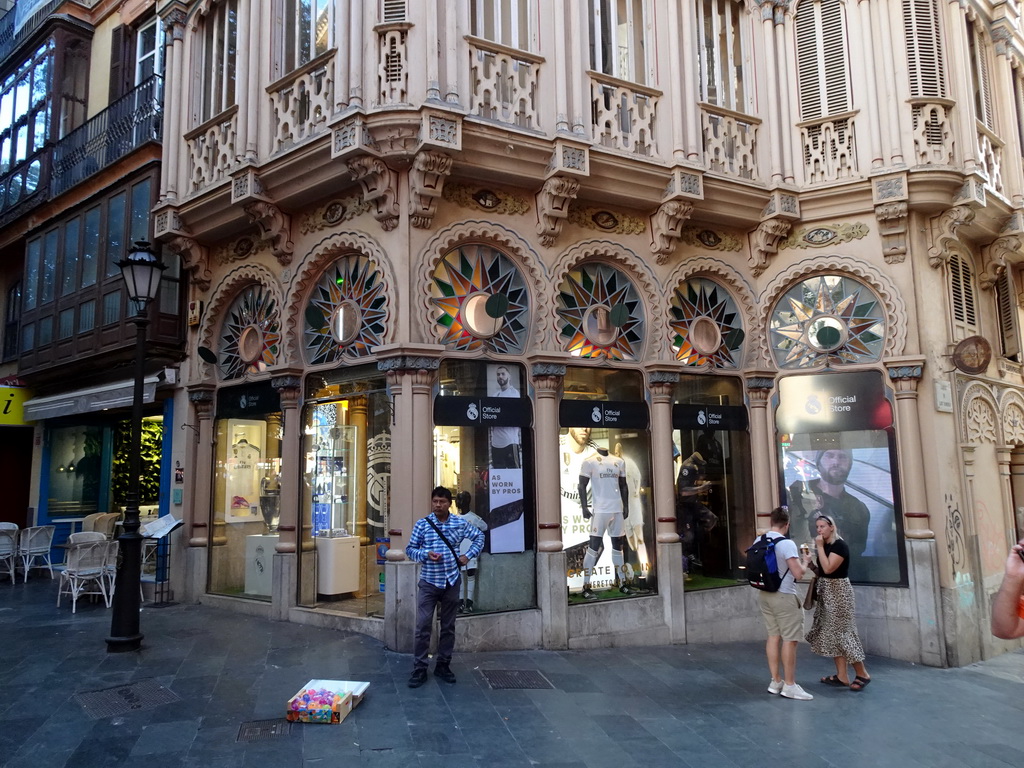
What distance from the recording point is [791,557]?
7148 mm

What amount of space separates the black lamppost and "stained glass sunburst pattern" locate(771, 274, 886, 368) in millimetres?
8853

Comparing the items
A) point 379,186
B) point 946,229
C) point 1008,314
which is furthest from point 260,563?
point 1008,314

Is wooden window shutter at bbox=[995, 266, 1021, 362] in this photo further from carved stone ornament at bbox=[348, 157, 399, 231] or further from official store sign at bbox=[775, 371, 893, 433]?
carved stone ornament at bbox=[348, 157, 399, 231]

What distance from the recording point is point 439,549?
7.36 m

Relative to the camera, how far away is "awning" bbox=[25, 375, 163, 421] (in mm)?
12203

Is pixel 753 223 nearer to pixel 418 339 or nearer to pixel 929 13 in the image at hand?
pixel 929 13

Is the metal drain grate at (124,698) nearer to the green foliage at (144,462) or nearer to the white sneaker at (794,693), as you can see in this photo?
the white sneaker at (794,693)

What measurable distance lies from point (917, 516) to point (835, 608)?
2.94 m

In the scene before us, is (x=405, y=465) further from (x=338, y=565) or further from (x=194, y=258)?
(x=194, y=258)

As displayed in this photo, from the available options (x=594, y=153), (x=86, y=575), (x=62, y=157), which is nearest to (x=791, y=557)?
(x=594, y=153)

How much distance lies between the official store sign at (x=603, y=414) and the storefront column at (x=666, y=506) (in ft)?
0.75

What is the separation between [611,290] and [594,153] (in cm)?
189

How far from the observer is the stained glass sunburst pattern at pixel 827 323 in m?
10.6

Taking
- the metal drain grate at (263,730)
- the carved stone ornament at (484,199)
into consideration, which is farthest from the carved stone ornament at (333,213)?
the metal drain grate at (263,730)
